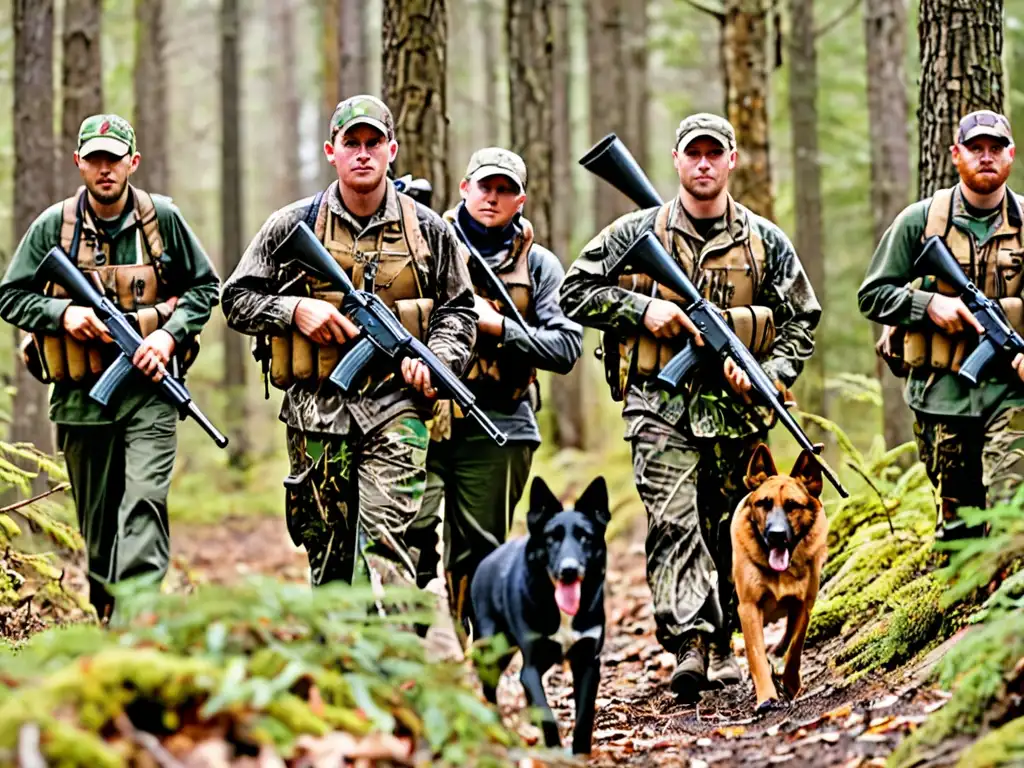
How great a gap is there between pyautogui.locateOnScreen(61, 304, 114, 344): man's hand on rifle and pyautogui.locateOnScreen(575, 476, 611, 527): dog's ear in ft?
10.9

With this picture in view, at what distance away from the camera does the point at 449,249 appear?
7.60 meters

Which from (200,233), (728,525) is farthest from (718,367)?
(200,233)

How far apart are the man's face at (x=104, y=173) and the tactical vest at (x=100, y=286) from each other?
134mm

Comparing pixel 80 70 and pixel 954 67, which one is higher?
pixel 80 70

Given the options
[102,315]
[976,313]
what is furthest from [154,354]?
[976,313]

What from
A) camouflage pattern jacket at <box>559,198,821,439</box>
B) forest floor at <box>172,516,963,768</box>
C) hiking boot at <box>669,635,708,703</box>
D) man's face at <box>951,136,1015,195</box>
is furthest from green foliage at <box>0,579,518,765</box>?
man's face at <box>951,136,1015,195</box>

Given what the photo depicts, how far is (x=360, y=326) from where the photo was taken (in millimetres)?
7215

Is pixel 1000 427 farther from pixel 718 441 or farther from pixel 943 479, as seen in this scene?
pixel 718 441

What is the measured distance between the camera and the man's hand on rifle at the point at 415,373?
23.6 ft

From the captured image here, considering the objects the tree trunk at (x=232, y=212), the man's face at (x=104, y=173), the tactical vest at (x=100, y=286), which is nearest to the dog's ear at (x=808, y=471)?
the tactical vest at (x=100, y=286)

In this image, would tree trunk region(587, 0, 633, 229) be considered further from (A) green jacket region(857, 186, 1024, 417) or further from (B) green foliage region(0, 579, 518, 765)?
(B) green foliage region(0, 579, 518, 765)

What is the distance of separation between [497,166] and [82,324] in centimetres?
258

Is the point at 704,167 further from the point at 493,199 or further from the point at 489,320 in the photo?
the point at 489,320

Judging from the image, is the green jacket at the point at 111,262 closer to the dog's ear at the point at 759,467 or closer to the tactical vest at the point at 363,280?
the tactical vest at the point at 363,280
